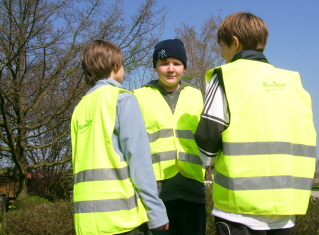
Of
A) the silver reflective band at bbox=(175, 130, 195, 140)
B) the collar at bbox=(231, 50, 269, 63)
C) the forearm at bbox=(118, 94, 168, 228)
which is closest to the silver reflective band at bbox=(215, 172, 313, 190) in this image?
the forearm at bbox=(118, 94, 168, 228)

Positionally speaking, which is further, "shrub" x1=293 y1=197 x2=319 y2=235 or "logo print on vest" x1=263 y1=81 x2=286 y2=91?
"shrub" x1=293 y1=197 x2=319 y2=235

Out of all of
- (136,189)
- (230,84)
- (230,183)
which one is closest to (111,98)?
(136,189)

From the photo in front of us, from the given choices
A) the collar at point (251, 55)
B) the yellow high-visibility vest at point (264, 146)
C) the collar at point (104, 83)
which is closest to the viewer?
the yellow high-visibility vest at point (264, 146)

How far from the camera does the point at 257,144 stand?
2027mm

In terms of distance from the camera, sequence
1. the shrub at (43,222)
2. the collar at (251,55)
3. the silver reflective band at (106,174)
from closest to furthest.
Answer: the silver reflective band at (106,174), the collar at (251,55), the shrub at (43,222)

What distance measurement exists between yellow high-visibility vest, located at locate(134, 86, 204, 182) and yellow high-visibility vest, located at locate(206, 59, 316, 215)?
63 centimetres

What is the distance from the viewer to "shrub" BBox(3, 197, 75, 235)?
17.6ft

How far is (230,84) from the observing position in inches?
83.4

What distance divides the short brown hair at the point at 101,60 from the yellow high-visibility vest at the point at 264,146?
0.75 meters

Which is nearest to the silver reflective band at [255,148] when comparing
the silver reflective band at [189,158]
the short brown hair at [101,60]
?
the silver reflective band at [189,158]

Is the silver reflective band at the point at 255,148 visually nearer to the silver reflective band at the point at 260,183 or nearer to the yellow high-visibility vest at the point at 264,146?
the yellow high-visibility vest at the point at 264,146

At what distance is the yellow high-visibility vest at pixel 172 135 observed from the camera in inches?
109

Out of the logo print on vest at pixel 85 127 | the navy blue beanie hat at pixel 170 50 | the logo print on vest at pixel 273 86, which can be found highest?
the navy blue beanie hat at pixel 170 50

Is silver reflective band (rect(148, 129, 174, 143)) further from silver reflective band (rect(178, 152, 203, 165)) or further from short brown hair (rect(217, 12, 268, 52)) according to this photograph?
short brown hair (rect(217, 12, 268, 52))
